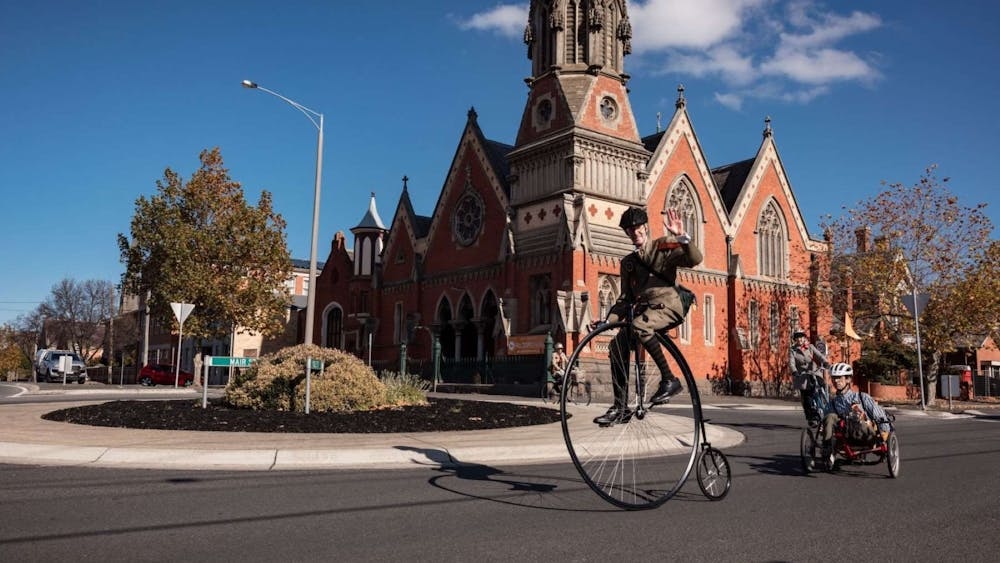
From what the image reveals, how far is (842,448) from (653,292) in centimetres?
458

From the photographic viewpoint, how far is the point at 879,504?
22.7 feet

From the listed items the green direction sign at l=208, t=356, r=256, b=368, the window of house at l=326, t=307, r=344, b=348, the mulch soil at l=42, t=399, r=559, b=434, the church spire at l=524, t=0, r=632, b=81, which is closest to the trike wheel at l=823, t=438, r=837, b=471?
the mulch soil at l=42, t=399, r=559, b=434

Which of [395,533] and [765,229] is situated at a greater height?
[765,229]

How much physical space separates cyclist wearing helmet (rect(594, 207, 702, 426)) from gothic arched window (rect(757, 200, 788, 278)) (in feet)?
121

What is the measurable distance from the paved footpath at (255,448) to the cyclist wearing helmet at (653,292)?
3.57 m

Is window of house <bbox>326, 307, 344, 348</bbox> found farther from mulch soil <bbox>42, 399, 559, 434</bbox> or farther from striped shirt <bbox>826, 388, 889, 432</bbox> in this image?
striped shirt <bbox>826, 388, 889, 432</bbox>

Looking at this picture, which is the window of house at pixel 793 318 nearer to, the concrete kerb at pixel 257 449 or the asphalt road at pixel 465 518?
the concrete kerb at pixel 257 449

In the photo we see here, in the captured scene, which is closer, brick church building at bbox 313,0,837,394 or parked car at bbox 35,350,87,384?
brick church building at bbox 313,0,837,394

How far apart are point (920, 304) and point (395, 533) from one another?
2223 cm

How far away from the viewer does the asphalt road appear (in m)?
4.85

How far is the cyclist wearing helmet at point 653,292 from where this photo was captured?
20.6 feet

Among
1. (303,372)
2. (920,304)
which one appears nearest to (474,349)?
(920,304)

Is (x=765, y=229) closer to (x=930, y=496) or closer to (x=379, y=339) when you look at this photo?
(x=379, y=339)

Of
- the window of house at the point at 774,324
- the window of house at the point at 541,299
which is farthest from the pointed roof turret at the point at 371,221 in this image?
the window of house at the point at 774,324
